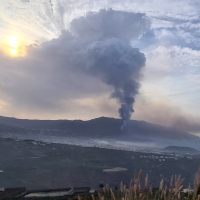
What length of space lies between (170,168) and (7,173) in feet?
119

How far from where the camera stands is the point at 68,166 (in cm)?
7712

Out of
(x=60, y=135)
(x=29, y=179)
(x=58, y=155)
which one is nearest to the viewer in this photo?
(x=29, y=179)

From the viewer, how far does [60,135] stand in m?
188

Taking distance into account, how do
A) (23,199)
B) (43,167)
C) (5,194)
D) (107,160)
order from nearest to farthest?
1. (23,199)
2. (5,194)
3. (43,167)
4. (107,160)

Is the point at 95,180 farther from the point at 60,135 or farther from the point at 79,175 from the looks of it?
the point at 60,135

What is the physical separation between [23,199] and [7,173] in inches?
1800

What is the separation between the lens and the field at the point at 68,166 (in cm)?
5888

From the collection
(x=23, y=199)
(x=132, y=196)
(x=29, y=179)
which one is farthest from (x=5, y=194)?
(x=29, y=179)

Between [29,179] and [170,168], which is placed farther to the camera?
[170,168]

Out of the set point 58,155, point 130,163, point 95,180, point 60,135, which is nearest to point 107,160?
point 130,163

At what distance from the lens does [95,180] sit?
60688 mm

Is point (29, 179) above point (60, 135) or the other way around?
the other way around

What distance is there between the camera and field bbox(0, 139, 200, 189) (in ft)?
193

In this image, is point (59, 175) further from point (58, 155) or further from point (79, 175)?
point (58, 155)
